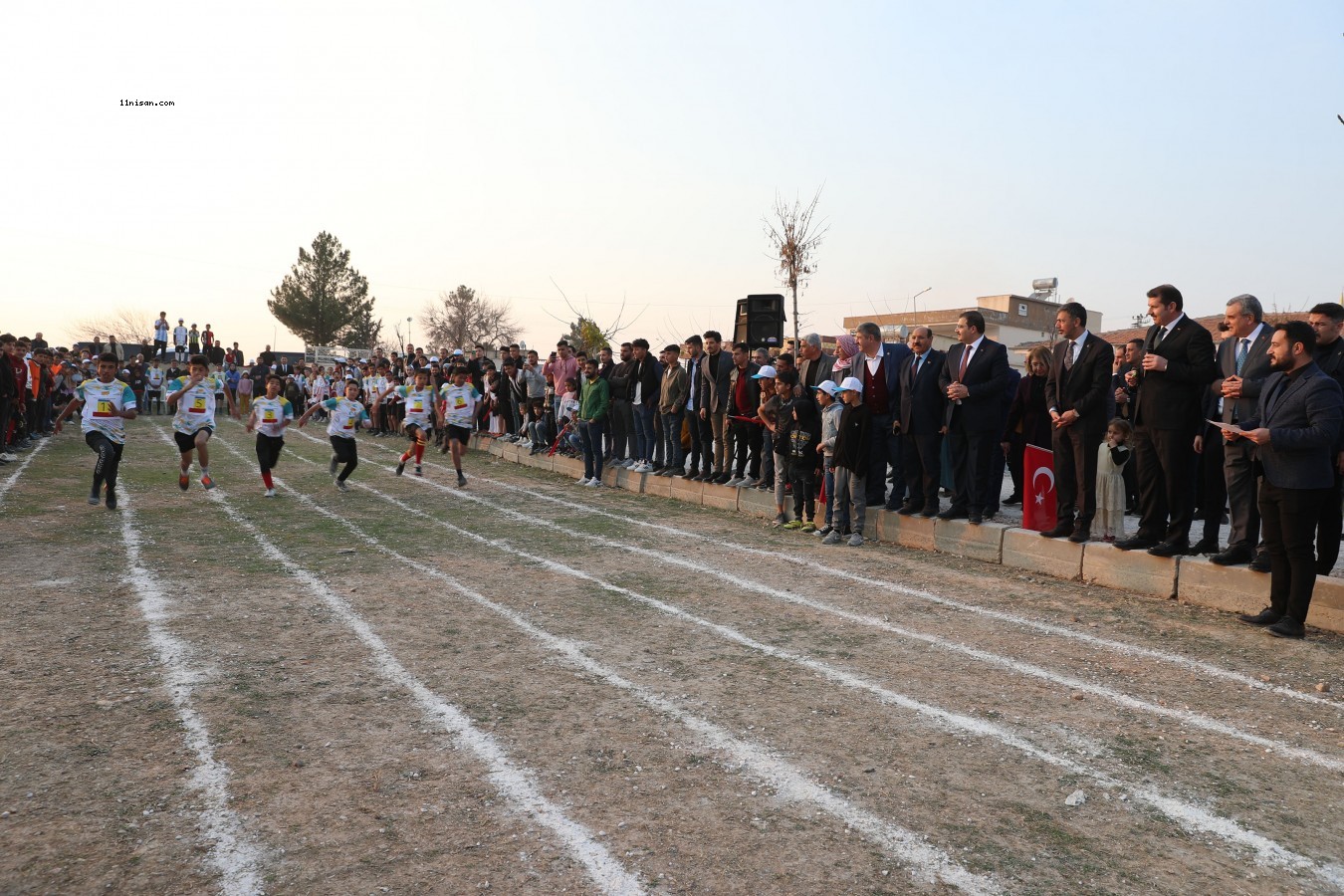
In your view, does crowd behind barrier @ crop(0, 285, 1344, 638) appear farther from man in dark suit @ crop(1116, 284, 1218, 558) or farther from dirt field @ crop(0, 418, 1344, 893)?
dirt field @ crop(0, 418, 1344, 893)

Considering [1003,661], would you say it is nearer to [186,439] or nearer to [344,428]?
[344,428]

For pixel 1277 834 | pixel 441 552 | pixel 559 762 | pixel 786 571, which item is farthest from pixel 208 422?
pixel 1277 834

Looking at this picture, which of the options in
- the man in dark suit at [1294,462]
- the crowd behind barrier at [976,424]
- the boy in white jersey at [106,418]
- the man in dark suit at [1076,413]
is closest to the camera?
the man in dark suit at [1294,462]

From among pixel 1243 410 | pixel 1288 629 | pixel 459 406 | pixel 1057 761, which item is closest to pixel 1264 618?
pixel 1288 629

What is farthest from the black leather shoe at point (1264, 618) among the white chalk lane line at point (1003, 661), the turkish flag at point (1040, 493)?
the turkish flag at point (1040, 493)

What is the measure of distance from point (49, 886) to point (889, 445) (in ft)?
31.8

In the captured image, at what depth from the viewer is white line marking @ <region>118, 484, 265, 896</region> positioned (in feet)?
11.4

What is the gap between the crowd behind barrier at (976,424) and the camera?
689 cm

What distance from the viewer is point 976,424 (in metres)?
10.1

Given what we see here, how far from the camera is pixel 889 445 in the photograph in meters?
11.7

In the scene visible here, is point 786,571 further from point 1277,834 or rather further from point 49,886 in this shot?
point 49,886

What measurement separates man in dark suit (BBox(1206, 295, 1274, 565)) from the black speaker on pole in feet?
33.4

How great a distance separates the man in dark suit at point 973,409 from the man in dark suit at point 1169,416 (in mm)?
1763

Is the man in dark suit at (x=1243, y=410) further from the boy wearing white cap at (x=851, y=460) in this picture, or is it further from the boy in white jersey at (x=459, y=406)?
the boy in white jersey at (x=459, y=406)
